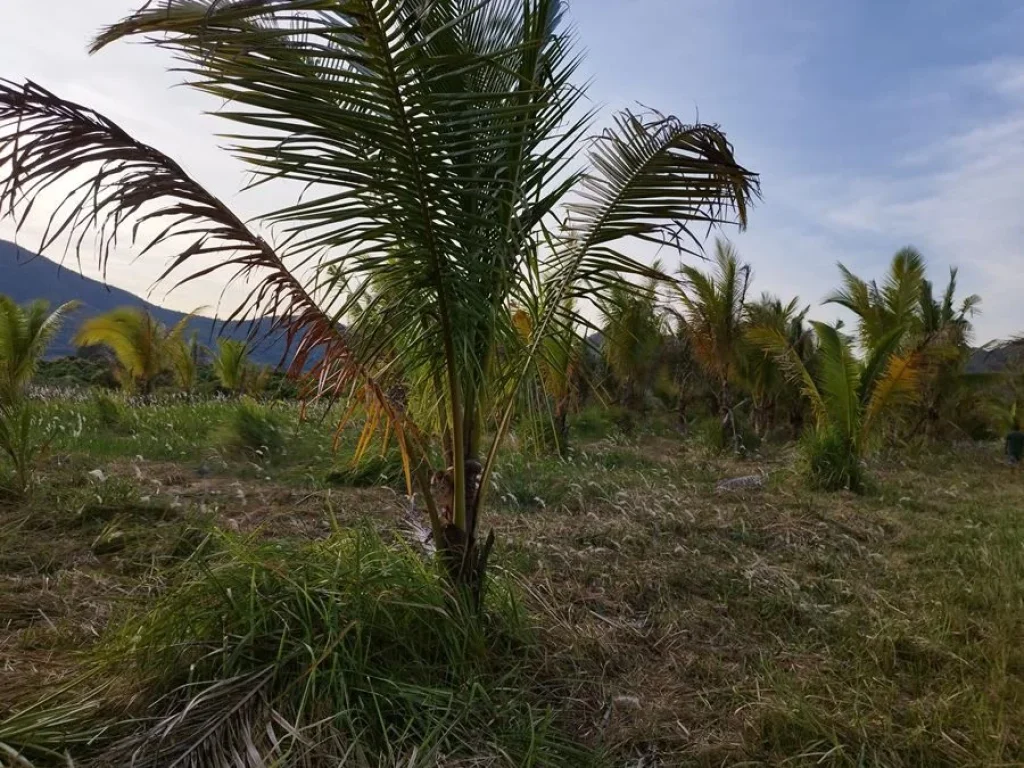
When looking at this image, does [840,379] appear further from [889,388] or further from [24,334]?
[24,334]

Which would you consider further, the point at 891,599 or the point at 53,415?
the point at 53,415

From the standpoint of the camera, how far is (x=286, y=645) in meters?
2.42

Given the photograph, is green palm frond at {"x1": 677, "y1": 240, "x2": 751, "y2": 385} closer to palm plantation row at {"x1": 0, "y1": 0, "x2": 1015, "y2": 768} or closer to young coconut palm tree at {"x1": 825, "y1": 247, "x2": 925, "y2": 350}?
young coconut palm tree at {"x1": 825, "y1": 247, "x2": 925, "y2": 350}

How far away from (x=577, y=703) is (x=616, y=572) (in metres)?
1.67

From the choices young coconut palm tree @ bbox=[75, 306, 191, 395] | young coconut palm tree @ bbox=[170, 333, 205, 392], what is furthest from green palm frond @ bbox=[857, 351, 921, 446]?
young coconut palm tree @ bbox=[170, 333, 205, 392]

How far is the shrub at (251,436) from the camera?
8586 millimetres

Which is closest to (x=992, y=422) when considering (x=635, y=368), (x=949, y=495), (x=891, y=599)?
(x=635, y=368)

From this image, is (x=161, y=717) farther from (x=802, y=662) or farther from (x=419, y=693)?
(x=802, y=662)

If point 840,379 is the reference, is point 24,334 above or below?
below

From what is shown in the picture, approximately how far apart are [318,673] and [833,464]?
7736 millimetres

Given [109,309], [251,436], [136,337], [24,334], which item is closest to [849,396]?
[251,436]

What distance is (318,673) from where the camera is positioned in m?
2.30

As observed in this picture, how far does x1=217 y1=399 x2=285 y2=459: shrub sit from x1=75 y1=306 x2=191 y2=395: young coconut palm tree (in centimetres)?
695

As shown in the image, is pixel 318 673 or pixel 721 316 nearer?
pixel 318 673
